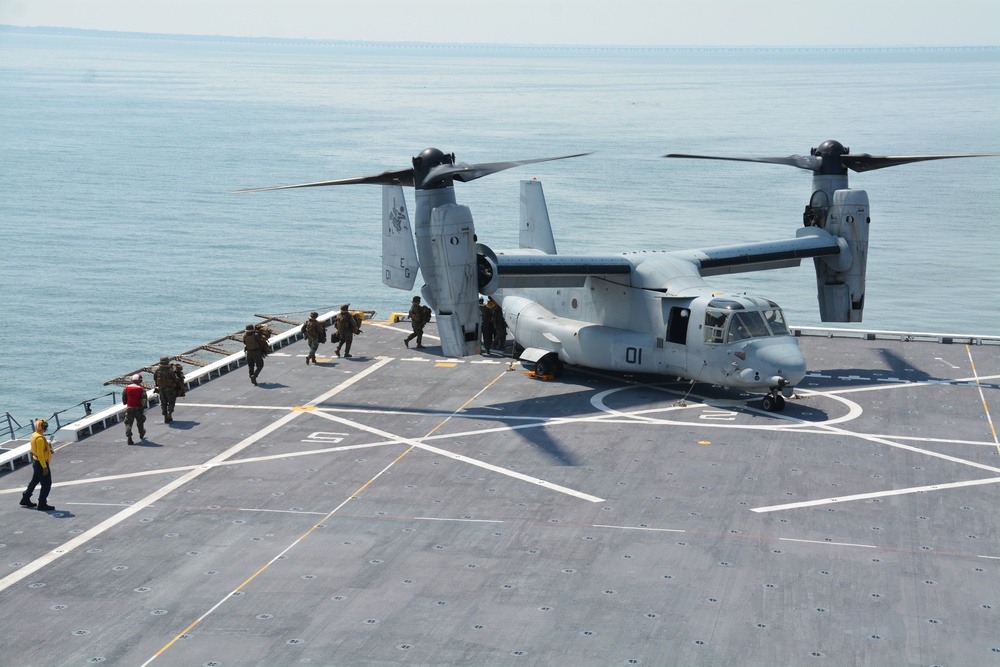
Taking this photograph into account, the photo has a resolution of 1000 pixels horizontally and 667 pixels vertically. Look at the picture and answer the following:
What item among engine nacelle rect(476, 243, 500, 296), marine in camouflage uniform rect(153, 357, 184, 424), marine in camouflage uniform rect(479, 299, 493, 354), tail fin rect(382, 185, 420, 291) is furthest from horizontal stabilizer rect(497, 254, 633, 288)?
marine in camouflage uniform rect(153, 357, 184, 424)

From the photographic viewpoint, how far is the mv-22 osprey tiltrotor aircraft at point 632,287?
97.0 ft

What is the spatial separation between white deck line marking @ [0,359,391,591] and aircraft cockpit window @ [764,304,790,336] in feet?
39.9

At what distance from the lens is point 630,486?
2359cm

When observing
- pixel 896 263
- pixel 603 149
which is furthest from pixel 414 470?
pixel 603 149

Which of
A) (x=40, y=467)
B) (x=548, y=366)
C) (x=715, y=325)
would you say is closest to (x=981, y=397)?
(x=715, y=325)

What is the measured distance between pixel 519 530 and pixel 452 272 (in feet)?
33.5

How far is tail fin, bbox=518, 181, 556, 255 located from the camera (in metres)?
38.6

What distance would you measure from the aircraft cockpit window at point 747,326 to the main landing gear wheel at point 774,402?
1.63 metres

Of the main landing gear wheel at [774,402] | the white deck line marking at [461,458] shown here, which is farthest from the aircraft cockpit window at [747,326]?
the white deck line marking at [461,458]

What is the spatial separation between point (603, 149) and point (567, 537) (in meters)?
109

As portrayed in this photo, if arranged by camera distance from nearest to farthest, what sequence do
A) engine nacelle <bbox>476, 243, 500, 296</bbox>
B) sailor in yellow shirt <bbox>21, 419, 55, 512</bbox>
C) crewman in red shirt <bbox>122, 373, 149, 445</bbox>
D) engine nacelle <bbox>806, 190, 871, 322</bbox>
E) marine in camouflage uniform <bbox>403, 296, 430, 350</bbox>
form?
sailor in yellow shirt <bbox>21, 419, 55, 512</bbox>, crewman in red shirt <bbox>122, 373, 149, 445</bbox>, engine nacelle <bbox>476, 243, 500, 296</bbox>, engine nacelle <bbox>806, 190, 871, 322</bbox>, marine in camouflage uniform <bbox>403, 296, 430, 350</bbox>

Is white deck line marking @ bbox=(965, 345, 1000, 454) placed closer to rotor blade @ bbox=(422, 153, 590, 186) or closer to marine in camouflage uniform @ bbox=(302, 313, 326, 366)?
rotor blade @ bbox=(422, 153, 590, 186)

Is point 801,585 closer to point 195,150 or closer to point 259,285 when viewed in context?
point 259,285

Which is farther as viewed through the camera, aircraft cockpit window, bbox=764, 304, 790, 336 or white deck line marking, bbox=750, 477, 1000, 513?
aircraft cockpit window, bbox=764, 304, 790, 336
